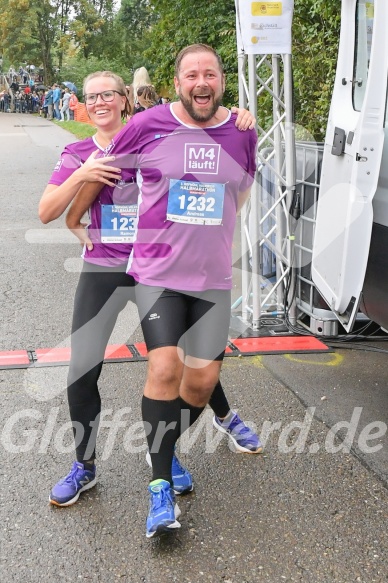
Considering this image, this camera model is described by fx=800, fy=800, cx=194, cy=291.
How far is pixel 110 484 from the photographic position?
13.1 feet

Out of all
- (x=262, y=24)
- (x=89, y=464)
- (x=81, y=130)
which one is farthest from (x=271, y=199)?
(x=81, y=130)

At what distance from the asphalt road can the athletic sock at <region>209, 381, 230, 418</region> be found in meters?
0.22

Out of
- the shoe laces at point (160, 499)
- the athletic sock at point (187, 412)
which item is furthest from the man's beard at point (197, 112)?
the shoe laces at point (160, 499)

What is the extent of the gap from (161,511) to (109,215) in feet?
4.50

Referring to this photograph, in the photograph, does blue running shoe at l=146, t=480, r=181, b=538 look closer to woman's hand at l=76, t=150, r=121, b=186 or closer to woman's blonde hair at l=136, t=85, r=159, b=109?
woman's hand at l=76, t=150, r=121, b=186

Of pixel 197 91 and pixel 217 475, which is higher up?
pixel 197 91

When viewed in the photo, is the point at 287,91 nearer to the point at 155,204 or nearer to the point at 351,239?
the point at 351,239

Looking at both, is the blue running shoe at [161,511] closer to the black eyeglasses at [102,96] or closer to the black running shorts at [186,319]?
the black running shorts at [186,319]

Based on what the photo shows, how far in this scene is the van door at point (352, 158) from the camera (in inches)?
169

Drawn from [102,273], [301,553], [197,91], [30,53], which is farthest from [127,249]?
[30,53]

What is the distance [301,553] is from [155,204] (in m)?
1.63

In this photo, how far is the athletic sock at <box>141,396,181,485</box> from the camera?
136 inches

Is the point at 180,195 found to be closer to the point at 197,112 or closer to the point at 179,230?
the point at 179,230

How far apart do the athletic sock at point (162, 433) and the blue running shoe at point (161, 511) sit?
0.18 feet
